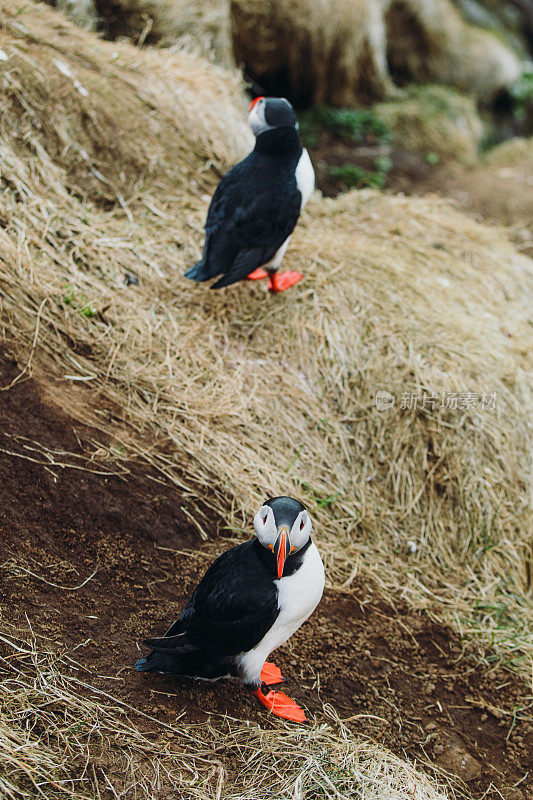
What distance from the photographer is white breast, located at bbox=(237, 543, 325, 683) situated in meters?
2.31

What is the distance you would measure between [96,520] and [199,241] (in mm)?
2035

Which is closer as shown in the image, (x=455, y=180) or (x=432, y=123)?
(x=455, y=180)

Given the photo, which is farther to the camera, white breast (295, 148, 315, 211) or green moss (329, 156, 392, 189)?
green moss (329, 156, 392, 189)

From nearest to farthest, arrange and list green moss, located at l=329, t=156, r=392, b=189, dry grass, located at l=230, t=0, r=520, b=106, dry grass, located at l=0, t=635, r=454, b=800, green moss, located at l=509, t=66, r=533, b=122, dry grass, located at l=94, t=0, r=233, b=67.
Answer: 1. dry grass, located at l=0, t=635, r=454, b=800
2. dry grass, located at l=94, t=0, r=233, b=67
3. green moss, located at l=329, t=156, r=392, b=189
4. dry grass, located at l=230, t=0, r=520, b=106
5. green moss, located at l=509, t=66, r=533, b=122

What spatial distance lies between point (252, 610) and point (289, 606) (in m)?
0.12

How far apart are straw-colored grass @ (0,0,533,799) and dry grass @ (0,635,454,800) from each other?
36.9 inches

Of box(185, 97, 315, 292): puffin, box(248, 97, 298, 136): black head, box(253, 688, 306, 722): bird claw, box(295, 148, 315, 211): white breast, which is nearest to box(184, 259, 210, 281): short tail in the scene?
box(185, 97, 315, 292): puffin

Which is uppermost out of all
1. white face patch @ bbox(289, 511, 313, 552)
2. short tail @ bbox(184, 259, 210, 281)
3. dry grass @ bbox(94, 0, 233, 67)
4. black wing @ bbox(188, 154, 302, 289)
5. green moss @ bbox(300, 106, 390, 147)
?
dry grass @ bbox(94, 0, 233, 67)

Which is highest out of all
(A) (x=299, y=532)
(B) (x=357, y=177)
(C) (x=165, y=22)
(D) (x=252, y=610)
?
(C) (x=165, y=22)

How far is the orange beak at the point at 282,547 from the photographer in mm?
2143

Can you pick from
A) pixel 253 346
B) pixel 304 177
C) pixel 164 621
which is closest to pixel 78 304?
pixel 253 346

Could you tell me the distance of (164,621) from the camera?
8.42ft

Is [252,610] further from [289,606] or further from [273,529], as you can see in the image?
[273,529]

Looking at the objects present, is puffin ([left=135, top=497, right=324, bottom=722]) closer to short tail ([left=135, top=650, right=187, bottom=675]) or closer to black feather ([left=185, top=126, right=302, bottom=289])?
short tail ([left=135, top=650, right=187, bottom=675])
